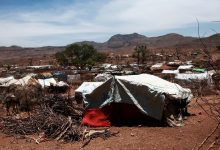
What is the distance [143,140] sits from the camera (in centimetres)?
1196

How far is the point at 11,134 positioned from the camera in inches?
539

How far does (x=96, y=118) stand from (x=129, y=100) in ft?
4.53

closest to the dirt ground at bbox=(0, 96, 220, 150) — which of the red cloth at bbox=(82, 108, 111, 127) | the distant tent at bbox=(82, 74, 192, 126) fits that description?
the red cloth at bbox=(82, 108, 111, 127)

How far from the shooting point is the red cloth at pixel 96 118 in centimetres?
1445

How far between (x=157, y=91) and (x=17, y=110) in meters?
7.82

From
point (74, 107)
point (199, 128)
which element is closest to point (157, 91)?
point (199, 128)

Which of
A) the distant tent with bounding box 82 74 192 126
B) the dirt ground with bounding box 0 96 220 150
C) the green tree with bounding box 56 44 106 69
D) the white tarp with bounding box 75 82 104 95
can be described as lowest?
the green tree with bounding box 56 44 106 69

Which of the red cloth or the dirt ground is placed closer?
the dirt ground

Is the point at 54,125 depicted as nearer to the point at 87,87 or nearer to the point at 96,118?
the point at 96,118

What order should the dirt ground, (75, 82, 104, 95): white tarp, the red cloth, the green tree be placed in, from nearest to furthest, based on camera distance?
the dirt ground
the red cloth
(75, 82, 104, 95): white tarp
the green tree

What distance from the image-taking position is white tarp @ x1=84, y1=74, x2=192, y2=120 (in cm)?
1434

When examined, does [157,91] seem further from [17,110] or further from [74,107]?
[17,110]

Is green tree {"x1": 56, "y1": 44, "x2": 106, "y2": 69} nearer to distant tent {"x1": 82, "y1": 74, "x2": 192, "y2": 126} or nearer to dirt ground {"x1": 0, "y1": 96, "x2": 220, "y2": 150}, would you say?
distant tent {"x1": 82, "y1": 74, "x2": 192, "y2": 126}

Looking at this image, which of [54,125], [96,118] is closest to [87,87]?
[96,118]
